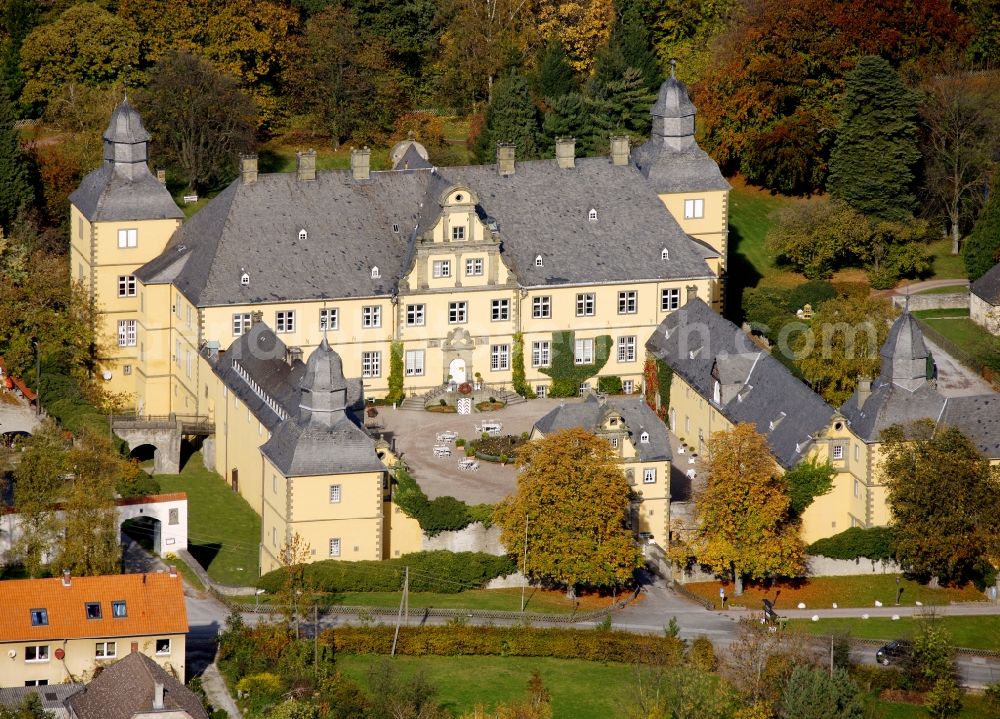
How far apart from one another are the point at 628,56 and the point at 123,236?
3382 centimetres

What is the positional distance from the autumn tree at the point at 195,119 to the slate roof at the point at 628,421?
35.9 m

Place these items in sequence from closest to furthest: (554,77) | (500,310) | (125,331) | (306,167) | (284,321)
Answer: (284,321), (500,310), (306,167), (125,331), (554,77)

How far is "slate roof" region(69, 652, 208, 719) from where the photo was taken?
3964 inches

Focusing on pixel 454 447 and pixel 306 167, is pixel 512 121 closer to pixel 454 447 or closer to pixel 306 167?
pixel 306 167

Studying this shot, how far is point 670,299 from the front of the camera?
135 meters

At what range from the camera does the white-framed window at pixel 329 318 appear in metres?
131

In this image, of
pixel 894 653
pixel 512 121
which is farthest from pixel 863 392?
pixel 512 121

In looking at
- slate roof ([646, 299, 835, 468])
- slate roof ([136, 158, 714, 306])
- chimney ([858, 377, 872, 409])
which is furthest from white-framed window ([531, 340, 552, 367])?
chimney ([858, 377, 872, 409])

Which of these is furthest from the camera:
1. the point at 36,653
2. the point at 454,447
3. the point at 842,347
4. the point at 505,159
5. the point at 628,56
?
the point at 628,56

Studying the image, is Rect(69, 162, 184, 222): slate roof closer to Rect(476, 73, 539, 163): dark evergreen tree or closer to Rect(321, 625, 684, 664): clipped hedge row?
Rect(476, 73, 539, 163): dark evergreen tree

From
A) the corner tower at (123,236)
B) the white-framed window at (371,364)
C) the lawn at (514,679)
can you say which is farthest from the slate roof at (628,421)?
the corner tower at (123,236)

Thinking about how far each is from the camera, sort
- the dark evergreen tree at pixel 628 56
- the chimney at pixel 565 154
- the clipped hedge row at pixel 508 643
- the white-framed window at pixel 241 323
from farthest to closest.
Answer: the dark evergreen tree at pixel 628 56
the chimney at pixel 565 154
the white-framed window at pixel 241 323
the clipped hedge row at pixel 508 643

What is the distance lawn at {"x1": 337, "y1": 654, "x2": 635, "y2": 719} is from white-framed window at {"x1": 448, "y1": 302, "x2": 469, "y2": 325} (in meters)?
26.3

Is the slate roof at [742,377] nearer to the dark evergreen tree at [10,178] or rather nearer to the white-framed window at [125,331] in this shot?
the white-framed window at [125,331]
